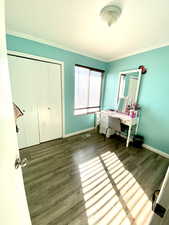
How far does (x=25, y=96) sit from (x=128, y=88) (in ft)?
8.87

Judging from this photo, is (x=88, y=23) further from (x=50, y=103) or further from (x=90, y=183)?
(x=90, y=183)

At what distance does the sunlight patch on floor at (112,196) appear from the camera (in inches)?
44.1

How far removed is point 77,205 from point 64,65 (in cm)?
276

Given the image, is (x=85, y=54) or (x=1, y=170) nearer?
(x=1, y=170)

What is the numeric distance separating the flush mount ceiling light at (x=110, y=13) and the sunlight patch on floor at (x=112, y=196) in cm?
242

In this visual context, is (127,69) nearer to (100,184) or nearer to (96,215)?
(100,184)

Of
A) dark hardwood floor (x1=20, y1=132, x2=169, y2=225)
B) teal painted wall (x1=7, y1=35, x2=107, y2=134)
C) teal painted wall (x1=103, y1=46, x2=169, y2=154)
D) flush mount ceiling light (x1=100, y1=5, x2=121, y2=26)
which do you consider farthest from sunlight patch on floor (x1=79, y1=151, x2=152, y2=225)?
flush mount ceiling light (x1=100, y1=5, x2=121, y2=26)

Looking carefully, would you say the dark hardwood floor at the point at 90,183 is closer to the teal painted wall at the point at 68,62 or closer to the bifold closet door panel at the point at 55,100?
the bifold closet door panel at the point at 55,100

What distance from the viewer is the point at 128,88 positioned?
2.85 meters

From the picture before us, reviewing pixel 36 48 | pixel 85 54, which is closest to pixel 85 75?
pixel 85 54

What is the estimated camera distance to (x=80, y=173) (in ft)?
5.61

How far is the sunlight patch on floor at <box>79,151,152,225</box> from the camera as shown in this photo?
1120mm

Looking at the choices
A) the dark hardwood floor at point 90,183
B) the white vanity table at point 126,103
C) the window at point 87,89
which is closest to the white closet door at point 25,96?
the dark hardwood floor at point 90,183

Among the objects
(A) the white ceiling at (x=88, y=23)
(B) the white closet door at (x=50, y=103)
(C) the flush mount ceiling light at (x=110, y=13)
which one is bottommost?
(B) the white closet door at (x=50, y=103)
